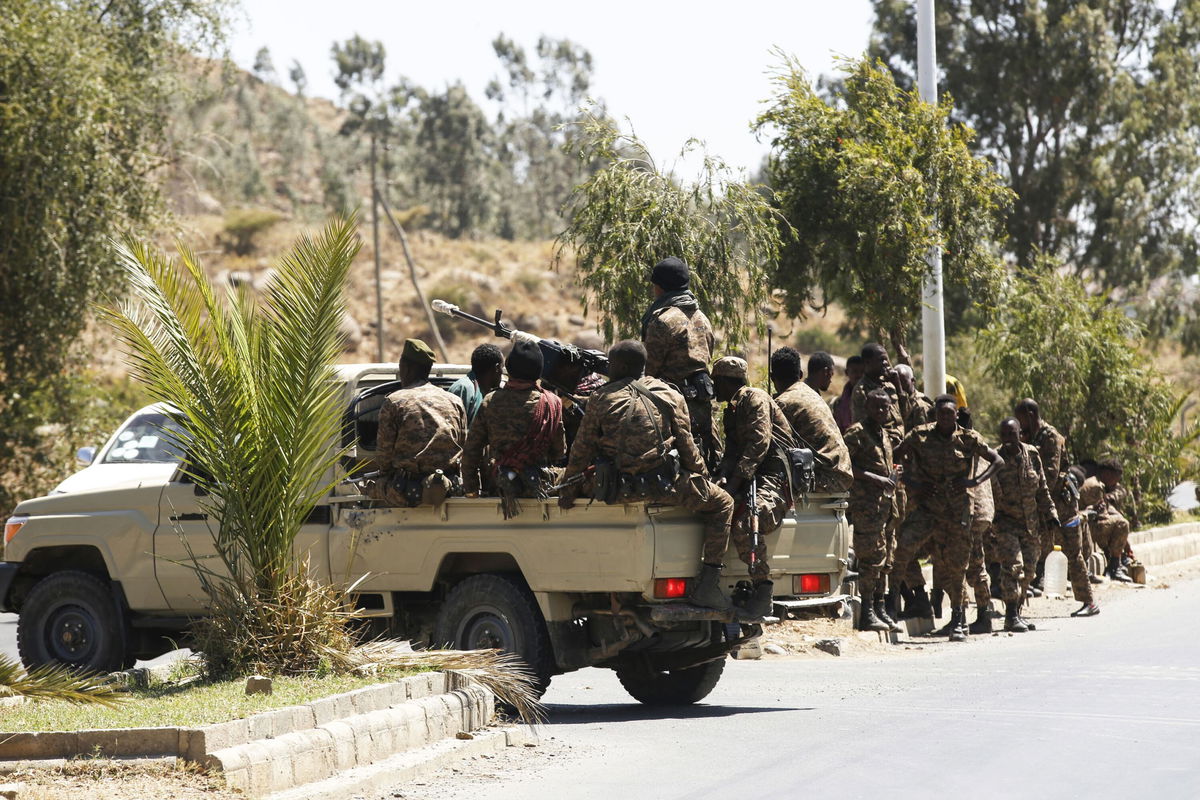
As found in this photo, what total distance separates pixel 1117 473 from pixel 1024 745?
1265 cm

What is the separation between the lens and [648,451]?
8297 mm

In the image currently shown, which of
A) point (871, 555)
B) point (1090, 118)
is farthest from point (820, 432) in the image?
point (1090, 118)

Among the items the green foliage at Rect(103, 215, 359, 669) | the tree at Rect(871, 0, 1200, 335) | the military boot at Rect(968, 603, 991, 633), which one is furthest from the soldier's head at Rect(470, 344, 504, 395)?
the tree at Rect(871, 0, 1200, 335)

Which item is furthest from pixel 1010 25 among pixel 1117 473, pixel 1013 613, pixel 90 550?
pixel 90 550

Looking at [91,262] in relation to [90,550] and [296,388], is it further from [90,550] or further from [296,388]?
[296,388]

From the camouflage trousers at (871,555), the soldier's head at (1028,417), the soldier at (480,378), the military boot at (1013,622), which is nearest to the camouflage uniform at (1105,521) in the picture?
the soldier's head at (1028,417)

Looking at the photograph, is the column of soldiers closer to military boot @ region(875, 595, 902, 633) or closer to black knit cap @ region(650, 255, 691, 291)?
black knit cap @ region(650, 255, 691, 291)

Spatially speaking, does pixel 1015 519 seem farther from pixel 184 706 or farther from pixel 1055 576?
pixel 184 706

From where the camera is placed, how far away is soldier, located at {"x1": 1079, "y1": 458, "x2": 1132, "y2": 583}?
18656 millimetres

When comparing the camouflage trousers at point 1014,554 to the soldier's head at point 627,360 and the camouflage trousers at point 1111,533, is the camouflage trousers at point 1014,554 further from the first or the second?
the soldier's head at point 627,360

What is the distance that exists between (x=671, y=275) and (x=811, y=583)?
2242 mm

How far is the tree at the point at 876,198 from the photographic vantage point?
1634cm

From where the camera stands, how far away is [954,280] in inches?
692

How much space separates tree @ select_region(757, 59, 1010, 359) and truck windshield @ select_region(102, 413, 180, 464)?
7.75m
